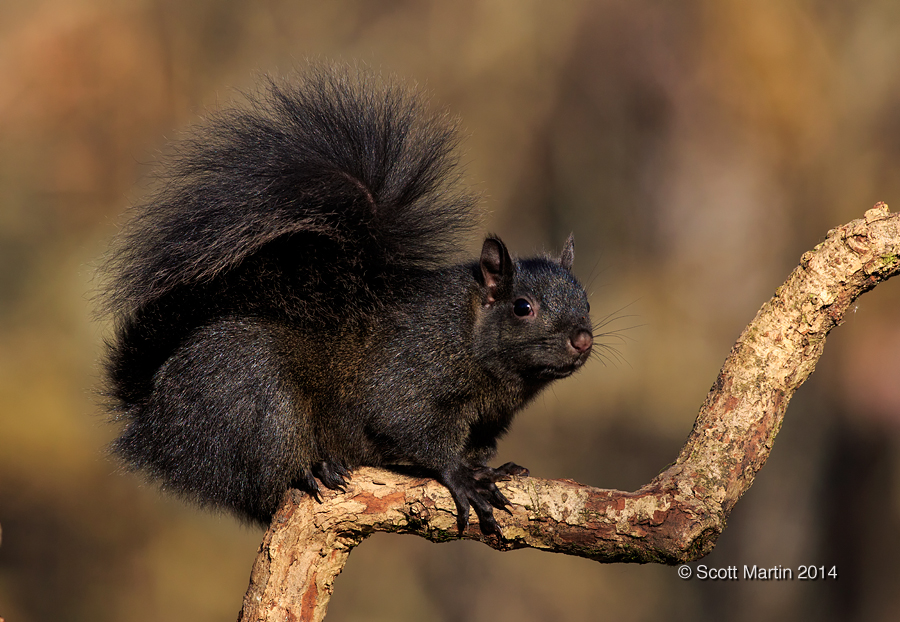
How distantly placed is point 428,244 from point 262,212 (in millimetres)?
680

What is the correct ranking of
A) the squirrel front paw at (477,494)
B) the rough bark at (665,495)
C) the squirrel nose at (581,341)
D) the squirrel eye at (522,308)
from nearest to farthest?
the rough bark at (665,495) < the squirrel front paw at (477,494) < the squirrel nose at (581,341) < the squirrel eye at (522,308)

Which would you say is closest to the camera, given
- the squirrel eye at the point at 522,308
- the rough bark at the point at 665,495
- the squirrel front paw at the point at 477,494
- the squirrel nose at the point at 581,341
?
the rough bark at the point at 665,495

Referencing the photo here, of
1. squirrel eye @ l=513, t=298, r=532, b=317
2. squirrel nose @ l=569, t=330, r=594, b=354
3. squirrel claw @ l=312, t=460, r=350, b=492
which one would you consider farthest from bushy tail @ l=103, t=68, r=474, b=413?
squirrel nose @ l=569, t=330, r=594, b=354

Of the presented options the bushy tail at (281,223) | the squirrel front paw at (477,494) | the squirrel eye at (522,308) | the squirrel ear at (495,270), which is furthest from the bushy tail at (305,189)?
the squirrel front paw at (477,494)

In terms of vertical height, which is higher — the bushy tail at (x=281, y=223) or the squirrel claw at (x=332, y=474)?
the bushy tail at (x=281, y=223)

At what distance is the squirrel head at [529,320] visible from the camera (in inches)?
113

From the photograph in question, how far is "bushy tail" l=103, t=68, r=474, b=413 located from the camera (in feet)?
9.41

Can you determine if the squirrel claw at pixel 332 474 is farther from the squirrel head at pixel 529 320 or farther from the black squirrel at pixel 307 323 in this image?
the squirrel head at pixel 529 320

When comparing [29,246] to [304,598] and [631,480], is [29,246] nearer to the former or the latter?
[304,598]

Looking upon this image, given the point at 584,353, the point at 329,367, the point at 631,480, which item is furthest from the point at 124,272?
the point at 631,480

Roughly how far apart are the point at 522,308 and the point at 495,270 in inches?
7.6

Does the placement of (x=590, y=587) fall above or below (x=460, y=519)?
above

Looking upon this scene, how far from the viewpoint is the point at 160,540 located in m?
6.61

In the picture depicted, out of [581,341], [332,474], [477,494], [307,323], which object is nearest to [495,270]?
[581,341]
